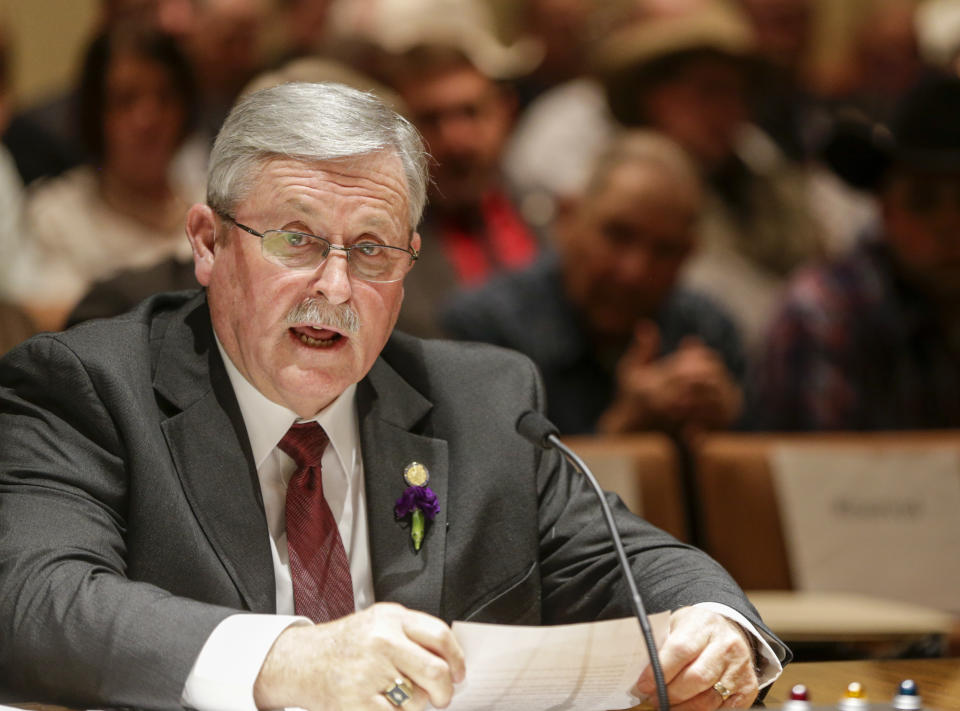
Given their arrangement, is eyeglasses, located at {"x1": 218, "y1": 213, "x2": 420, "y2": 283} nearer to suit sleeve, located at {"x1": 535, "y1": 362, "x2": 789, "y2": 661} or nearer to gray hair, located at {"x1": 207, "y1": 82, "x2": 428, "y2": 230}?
gray hair, located at {"x1": 207, "y1": 82, "x2": 428, "y2": 230}

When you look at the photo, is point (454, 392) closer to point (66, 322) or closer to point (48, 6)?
point (66, 322)

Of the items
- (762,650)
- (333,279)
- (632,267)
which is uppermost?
(333,279)

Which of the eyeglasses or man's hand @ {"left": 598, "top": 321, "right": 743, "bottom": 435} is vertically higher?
the eyeglasses

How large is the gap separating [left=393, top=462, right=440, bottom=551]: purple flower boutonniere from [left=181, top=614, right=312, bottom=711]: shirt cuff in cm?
38

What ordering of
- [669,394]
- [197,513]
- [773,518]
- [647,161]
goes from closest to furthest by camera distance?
[197,513] < [773,518] < [669,394] < [647,161]

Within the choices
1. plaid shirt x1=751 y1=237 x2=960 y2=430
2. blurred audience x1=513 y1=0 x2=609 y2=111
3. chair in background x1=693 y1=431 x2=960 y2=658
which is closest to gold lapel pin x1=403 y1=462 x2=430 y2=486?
chair in background x1=693 y1=431 x2=960 y2=658

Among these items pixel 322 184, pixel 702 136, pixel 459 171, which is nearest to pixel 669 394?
pixel 459 171

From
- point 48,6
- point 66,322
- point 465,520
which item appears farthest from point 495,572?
point 48,6

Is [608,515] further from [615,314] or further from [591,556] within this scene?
[615,314]

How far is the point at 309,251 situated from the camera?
1.62 m

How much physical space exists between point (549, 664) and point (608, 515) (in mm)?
217

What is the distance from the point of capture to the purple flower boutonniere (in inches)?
67.8

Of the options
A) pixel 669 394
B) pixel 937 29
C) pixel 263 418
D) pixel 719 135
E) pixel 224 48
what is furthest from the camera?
pixel 937 29

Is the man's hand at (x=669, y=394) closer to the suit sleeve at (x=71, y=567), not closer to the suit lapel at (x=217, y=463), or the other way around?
the suit lapel at (x=217, y=463)
